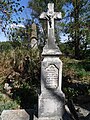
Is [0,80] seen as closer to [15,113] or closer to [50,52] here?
[15,113]

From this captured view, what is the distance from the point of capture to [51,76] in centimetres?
557

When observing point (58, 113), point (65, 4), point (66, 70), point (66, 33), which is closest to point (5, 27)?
point (58, 113)

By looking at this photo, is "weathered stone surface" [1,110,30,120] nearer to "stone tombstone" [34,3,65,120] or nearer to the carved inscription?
"stone tombstone" [34,3,65,120]

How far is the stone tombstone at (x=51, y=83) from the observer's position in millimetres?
→ 5508

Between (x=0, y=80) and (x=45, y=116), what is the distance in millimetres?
4886

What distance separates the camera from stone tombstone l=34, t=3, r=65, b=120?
5.51 m

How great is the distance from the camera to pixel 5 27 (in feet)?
22.7

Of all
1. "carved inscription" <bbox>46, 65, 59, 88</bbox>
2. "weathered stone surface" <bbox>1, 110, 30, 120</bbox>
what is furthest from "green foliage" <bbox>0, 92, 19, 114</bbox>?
"carved inscription" <bbox>46, 65, 59, 88</bbox>

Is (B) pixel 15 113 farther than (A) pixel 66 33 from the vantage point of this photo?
No

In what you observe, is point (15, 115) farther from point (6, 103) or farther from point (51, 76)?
point (51, 76)

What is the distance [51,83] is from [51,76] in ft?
0.60

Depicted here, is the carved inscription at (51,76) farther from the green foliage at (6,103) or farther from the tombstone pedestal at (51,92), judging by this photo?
the green foliage at (6,103)

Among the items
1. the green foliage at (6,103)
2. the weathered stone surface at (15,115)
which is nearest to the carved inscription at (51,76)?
the weathered stone surface at (15,115)

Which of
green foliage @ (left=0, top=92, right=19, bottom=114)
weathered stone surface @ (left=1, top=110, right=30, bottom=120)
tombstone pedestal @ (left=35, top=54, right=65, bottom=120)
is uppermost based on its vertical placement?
tombstone pedestal @ (left=35, top=54, right=65, bottom=120)
